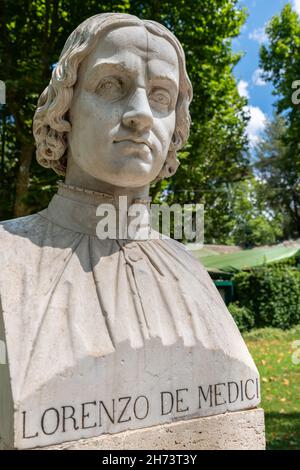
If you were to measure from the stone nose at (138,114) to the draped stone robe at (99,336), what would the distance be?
0.44 meters

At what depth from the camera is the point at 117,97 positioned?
229 cm

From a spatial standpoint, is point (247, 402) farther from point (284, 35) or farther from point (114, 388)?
point (284, 35)

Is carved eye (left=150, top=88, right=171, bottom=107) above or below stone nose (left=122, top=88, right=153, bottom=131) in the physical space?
above

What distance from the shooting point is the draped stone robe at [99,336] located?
1.91 metres

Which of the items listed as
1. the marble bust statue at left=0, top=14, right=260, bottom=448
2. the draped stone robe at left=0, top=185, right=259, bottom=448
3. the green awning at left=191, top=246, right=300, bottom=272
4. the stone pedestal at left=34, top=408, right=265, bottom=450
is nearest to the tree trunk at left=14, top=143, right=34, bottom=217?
the marble bust statue at left=0, top=14, right=260, bottom=448

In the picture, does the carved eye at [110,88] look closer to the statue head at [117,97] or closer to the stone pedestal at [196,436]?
the statue head at [117,97]

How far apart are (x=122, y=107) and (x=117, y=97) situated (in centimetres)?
7

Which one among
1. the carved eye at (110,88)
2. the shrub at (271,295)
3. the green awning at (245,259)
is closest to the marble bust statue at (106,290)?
the carved eye at (110,88)

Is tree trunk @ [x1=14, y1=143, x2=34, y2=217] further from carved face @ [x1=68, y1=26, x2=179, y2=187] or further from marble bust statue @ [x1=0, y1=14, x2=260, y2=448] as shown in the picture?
carved face @ [x1=68, y1=26, x2=179, y2=187]

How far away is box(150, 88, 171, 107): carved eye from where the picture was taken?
2.38 meters

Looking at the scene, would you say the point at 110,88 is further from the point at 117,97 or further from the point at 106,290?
the point at 106,290

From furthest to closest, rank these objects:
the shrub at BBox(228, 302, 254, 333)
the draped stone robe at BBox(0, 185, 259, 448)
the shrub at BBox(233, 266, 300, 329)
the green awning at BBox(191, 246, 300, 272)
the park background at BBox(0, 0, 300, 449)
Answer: the green awning at BBox(191, 246, 300, 272)
the shrub at BBox(233, 266, 300, 329)
the shrub at BBox(228, 302, 254, 333)
the park background at BBox(0, 0, 300, 449)
the draped stone robe at BBox(0, 185, 259, 448)

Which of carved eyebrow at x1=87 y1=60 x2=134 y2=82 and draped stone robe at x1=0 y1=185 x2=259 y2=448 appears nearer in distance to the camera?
draped stone robe at x1=0 y1=185 x2=259 y2=448

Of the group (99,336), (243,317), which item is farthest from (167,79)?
(243,317)
